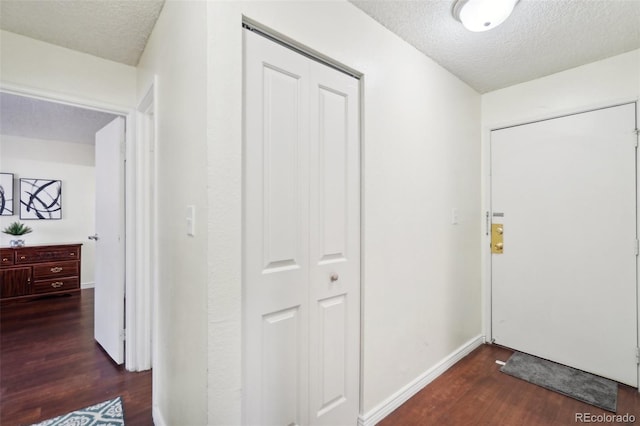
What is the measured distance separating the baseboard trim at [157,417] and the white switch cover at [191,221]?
119 centimetres

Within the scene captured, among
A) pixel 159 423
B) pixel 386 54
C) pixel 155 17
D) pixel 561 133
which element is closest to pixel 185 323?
pixel 159 423

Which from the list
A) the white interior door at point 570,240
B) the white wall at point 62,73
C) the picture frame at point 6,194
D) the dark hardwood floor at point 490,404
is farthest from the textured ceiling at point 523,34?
the picture frame at point 6,194

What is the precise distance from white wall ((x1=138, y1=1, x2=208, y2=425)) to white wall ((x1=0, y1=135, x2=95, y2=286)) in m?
4.21

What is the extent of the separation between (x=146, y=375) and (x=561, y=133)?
388 centimetres

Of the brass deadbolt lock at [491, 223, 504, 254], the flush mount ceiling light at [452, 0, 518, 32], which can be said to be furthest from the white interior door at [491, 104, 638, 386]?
the flush mount ceiling light at [452, 0, 518, 32]

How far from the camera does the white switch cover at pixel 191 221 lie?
1225 millimetres

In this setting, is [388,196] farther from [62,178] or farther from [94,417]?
[62,178]

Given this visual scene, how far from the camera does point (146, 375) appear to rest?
2.32 metres

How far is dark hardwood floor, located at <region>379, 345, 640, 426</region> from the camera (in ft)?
5.85

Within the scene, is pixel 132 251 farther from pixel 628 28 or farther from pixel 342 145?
pixel 628 28

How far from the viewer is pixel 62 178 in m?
4.74

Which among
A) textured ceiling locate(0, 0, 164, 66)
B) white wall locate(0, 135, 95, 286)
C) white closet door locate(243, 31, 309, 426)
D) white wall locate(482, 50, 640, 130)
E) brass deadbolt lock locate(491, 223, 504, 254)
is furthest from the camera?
white wall locate(0, 135, 95, 286)

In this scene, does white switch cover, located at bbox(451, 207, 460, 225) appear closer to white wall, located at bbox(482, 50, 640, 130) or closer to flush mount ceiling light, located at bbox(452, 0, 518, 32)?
white wall, located at bbox(482, 50, 640, 130)

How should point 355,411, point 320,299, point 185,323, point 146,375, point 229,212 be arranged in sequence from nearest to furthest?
point 229,212, point 185,323, point 320,299, point 355,411, point 146,375
